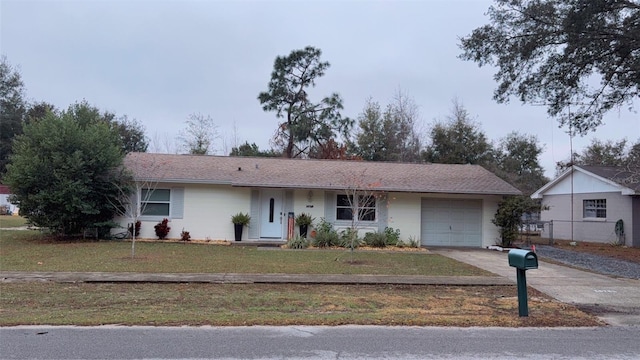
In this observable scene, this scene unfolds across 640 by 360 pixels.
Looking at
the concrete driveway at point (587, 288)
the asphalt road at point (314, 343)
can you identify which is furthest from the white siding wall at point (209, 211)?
the asphalt road at point (314, 343)

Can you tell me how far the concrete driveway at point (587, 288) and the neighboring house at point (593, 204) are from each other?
937cm

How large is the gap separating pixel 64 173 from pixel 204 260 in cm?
768

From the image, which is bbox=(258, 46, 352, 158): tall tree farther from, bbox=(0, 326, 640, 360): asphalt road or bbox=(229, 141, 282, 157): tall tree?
bbox=(0, 326, 640, 360): asphalt road

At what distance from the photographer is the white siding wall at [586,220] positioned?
74.9 ft

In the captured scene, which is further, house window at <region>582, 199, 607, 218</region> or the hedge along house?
house window at <region>582, 199, 607, 218</region>

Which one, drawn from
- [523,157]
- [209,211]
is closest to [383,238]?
[209,211]

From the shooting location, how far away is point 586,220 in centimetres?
2538

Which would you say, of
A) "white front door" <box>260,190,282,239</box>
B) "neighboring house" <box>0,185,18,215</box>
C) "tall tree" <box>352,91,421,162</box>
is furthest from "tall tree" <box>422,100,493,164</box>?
"neighboring house" <box>0,185,18,215</box>

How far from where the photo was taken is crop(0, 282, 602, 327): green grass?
7.07m

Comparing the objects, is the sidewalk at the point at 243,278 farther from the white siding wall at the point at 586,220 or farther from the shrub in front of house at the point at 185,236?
the white siding wall at the point at 586,220

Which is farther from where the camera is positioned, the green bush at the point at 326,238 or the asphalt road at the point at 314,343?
the green bush at the point at 326,238

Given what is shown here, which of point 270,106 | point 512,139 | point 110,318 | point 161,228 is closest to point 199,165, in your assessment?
point 161,228

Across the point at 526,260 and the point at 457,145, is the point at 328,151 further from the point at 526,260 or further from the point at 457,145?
the point at 526,260

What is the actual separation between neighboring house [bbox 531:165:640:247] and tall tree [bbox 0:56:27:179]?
5084cm
